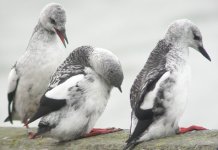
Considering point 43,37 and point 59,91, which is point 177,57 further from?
point 43,37

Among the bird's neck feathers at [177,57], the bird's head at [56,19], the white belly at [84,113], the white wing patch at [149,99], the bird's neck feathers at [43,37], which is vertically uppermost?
the bird's head at [56,19]

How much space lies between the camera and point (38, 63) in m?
10.2

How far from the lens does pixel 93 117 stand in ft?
28.9

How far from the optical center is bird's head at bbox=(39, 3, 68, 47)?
10.1 m

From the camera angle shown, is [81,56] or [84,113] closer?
[84,113]

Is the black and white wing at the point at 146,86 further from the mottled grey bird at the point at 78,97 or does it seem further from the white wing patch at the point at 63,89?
the white wing patch at the point at 63,89

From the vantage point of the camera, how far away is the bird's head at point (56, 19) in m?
10.1

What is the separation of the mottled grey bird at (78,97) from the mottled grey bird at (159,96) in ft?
1.75

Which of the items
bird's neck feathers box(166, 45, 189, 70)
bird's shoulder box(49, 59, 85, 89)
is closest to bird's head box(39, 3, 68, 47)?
bird's shoulder box(49, 59, 85, 89)

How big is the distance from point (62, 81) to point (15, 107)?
7.02 ft

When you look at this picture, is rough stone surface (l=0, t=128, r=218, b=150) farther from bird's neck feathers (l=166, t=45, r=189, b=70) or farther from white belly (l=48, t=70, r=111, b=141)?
bird's neck feathers (l=166, t=45, r=189, b=70)

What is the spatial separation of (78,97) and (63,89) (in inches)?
8.1

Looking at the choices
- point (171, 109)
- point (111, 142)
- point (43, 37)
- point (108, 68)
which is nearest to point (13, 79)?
point (43, 37)

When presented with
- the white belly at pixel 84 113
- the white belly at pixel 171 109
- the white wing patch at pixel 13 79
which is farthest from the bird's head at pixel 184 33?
the white wing patch at pixel 13 79
